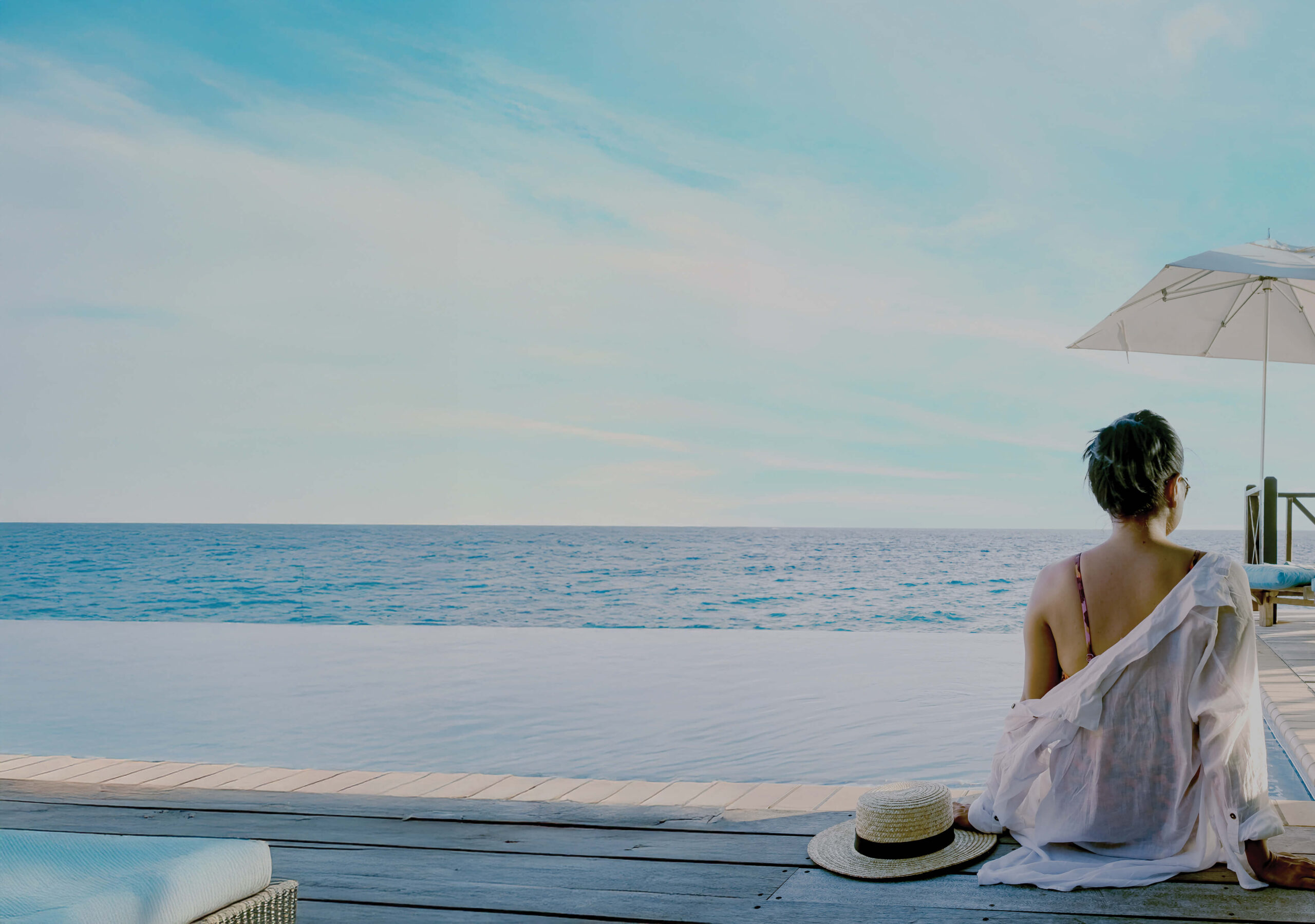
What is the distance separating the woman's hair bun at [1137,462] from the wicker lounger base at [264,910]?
1.66 metres

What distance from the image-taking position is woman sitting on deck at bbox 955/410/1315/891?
170cm

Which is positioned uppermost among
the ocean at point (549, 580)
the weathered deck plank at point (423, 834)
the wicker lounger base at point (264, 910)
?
the wicker lounger base at point (264, 910)

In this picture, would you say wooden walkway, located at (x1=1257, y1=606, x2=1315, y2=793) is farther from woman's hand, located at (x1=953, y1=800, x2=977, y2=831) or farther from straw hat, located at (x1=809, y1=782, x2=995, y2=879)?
straw hat, located at (x1=809, y1=782, x2=995, y2=879)

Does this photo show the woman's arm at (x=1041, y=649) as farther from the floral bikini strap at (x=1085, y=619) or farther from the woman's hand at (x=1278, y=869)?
the woman's hand at (x=1278, y=869)

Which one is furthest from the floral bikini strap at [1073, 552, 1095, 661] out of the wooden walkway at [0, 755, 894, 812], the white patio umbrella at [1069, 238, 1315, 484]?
the white patio umbrella at [1069, 238, 1315, 484]

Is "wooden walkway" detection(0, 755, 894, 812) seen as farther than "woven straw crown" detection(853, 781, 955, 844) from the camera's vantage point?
Yes

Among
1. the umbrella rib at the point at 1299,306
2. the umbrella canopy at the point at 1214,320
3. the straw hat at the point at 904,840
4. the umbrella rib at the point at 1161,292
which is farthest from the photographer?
the umbrella rib at the point at 1299,306

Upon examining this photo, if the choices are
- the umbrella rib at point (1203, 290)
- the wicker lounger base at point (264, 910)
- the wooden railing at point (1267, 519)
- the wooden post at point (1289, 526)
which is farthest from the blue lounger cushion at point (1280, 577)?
the wicker lounger base at point (264, 910)

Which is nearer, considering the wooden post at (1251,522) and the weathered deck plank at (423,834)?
the weathered deck plank at (423,834)

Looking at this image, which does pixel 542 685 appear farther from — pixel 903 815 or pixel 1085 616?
pixel 1085 616

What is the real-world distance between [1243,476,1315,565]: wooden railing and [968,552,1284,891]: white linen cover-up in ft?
18.4

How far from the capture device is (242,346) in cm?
2809

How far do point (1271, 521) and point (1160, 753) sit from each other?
5876mm

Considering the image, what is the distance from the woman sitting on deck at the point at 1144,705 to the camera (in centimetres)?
170
